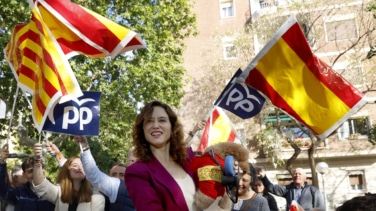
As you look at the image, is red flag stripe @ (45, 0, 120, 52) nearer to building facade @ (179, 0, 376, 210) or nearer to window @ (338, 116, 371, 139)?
building facade @ (179, 0, 376, 210)

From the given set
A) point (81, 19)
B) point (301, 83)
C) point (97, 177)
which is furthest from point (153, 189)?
point (81, 19)

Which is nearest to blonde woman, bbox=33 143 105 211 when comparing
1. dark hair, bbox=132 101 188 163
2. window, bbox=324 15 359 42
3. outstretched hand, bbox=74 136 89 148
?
outstretched hand, bbox=74 136 89 148

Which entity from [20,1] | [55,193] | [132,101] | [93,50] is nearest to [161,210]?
[55,193]

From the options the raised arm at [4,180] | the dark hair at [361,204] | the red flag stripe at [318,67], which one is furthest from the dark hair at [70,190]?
the dark hair at [361,204]

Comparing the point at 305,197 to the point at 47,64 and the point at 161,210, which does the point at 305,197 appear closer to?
the point at 47,64

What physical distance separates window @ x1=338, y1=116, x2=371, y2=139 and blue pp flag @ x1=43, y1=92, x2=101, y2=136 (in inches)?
802

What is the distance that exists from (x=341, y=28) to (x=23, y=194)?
67.6 feet

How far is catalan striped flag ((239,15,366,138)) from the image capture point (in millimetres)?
4535

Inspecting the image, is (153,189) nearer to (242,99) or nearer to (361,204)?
(361,204)

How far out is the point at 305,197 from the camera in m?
6.78

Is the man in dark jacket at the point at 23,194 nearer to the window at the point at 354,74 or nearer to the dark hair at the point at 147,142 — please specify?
the dark hair at the point at 147,142

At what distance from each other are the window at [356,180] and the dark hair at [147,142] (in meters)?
22.5

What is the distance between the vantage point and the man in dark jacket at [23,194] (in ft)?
15.5

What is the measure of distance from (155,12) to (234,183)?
13109 mm
